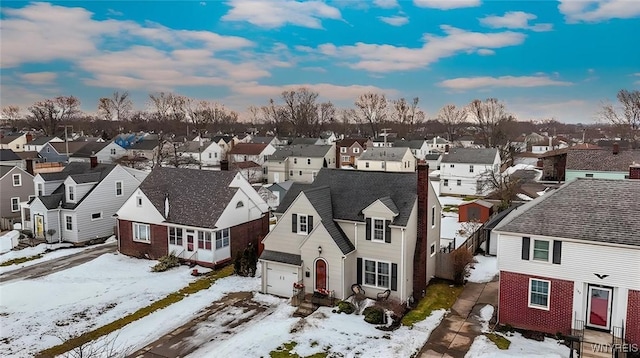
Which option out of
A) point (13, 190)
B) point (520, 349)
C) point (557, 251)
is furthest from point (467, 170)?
point (13, 190)

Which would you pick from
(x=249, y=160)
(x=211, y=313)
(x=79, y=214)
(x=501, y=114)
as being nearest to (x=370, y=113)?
(x=501, y=114)

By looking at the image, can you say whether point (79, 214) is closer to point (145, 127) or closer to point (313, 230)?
point (313, 230)

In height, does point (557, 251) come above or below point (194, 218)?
above

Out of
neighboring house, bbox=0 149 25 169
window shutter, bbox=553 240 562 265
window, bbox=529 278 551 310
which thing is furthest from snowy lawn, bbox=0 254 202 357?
neighboring house, bbox=0 149 25 169

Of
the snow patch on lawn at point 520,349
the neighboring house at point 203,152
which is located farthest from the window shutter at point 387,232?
the neighboring house at point 203,152

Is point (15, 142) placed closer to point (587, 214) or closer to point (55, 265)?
point (55, 265)

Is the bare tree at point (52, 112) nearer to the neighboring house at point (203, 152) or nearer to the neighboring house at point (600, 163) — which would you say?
the neighboring house at point (203, 152)
